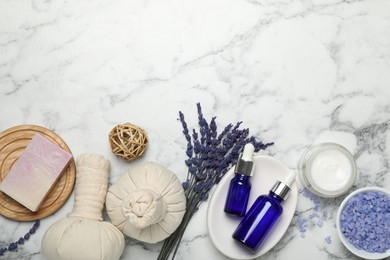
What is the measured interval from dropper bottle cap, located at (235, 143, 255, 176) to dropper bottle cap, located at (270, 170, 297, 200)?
74mm

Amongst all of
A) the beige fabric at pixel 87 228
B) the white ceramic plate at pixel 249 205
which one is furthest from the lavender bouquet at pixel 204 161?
the beige fabric at pixel 87 228

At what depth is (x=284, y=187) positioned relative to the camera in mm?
1266

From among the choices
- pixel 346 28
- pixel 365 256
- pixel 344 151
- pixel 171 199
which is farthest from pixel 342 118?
pixel 171 199

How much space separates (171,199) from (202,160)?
0.46 feet

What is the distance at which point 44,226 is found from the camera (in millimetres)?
1338

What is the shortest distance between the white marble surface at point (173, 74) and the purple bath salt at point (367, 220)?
0.07 metres

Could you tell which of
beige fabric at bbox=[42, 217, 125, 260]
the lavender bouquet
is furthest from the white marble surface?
beige fabric at bbox=[42, 217, 125, 260]

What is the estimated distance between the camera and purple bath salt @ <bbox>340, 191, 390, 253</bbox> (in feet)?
4.25

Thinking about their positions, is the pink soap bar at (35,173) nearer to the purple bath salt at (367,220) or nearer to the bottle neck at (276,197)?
the bottle neck at (276,197)

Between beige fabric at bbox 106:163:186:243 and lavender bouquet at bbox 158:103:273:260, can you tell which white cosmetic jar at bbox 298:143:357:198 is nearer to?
lavender bouquet at bbox 158:103:273:260

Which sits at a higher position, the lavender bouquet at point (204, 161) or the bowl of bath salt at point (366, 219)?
the lavender bouquet at point (204, 161)

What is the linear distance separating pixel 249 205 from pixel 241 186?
81 mm

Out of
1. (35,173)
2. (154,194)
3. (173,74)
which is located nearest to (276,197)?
(154,194)

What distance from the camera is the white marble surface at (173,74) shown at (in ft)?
4.47
